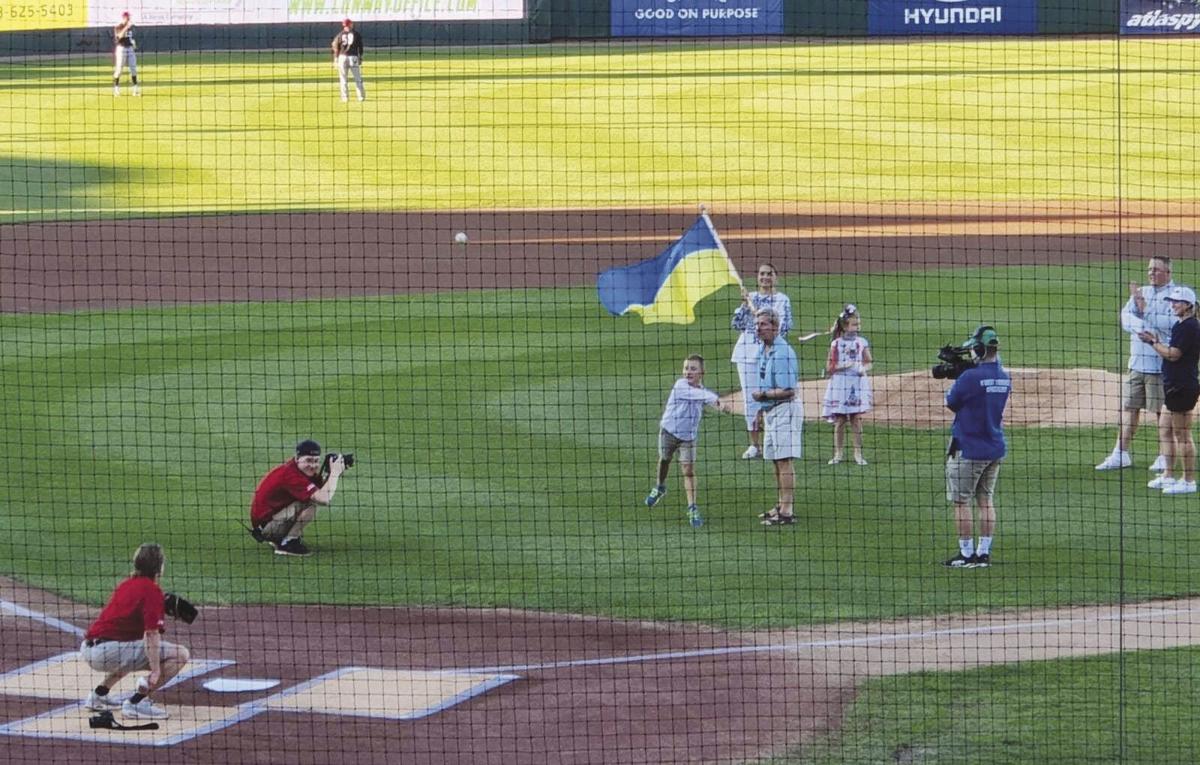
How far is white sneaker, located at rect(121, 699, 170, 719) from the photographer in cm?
1081

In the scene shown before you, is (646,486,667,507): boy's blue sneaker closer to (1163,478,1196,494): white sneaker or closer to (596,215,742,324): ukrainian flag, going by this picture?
(596,215,742,324): ukrainian flag

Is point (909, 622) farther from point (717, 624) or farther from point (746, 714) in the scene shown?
point (746, 714)

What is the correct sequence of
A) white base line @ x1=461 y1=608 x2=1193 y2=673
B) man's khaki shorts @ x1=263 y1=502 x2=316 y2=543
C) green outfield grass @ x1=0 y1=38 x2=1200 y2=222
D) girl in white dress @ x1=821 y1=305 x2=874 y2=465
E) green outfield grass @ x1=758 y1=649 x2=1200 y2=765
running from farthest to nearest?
green outfield grass @ x1=0 y1=38 x2=1200 y2=222, girl in white dress @ x1=821 y1=305 x2=874 y2=465, man's khaki shorts @ x1=263 y1=502 x2=316 y2=543, white base line @ x1=461 y1=608 x2=1193 y2=673, green outfield grass @ x1=758 y1=649 x2=1200 y2=765

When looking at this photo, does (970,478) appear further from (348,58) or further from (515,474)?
(348,58)

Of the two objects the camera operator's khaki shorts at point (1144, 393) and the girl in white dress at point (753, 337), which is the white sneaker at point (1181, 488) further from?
the girl in white dress at point (753, 337)

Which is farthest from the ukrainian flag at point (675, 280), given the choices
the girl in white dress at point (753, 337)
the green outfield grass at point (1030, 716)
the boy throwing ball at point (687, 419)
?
the green outfield grass at point (1030, 716)

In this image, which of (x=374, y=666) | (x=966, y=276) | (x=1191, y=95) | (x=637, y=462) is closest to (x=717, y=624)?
(x=374, y=666)

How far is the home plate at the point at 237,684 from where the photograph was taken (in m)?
11.5

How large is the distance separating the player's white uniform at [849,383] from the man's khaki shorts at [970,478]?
2.76 meters

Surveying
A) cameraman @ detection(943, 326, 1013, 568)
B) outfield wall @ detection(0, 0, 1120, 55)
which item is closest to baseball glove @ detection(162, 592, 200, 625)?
cameraman @ detection(943, 326, 1013, 568)

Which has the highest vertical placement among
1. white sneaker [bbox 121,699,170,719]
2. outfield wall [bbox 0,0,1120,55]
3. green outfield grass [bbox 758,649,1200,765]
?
outfield wall [bbox 0,0,1120,55]

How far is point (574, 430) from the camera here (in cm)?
1842

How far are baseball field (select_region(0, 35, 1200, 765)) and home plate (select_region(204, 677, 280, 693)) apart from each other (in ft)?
0.50

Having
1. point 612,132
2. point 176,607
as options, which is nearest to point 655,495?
point 176,607
